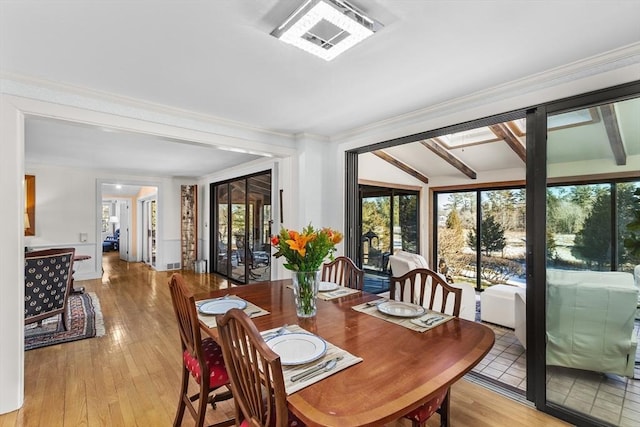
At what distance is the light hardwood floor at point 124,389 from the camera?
6.57 feet

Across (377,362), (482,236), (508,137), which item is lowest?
(377,362)

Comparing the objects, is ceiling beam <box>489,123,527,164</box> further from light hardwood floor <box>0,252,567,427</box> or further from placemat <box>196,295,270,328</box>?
placemat <box>196,295,270,328</box>

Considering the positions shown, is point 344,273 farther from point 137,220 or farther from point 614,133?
point 137,220

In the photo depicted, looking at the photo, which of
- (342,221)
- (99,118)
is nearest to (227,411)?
(342,221)

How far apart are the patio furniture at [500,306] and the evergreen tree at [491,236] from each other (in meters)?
1.91

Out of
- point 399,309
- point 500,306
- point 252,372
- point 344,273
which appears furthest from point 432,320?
point 500,306

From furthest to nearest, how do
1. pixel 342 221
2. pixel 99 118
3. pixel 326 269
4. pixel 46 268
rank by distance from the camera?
pixel 342 221
pixel 46 268
pixel 326 269
pixel 99 118

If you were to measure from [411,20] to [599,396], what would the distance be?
2645 mm

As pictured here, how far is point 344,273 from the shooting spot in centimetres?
275

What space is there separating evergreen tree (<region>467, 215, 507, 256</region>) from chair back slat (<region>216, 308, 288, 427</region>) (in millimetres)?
5519

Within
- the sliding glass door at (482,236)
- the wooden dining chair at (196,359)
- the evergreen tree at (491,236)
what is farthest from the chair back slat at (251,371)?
the evergreen tree at (491,236)

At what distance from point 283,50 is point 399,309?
67.6 inches

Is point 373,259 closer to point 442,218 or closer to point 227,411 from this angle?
point 442,218

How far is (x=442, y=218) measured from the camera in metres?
6.36
